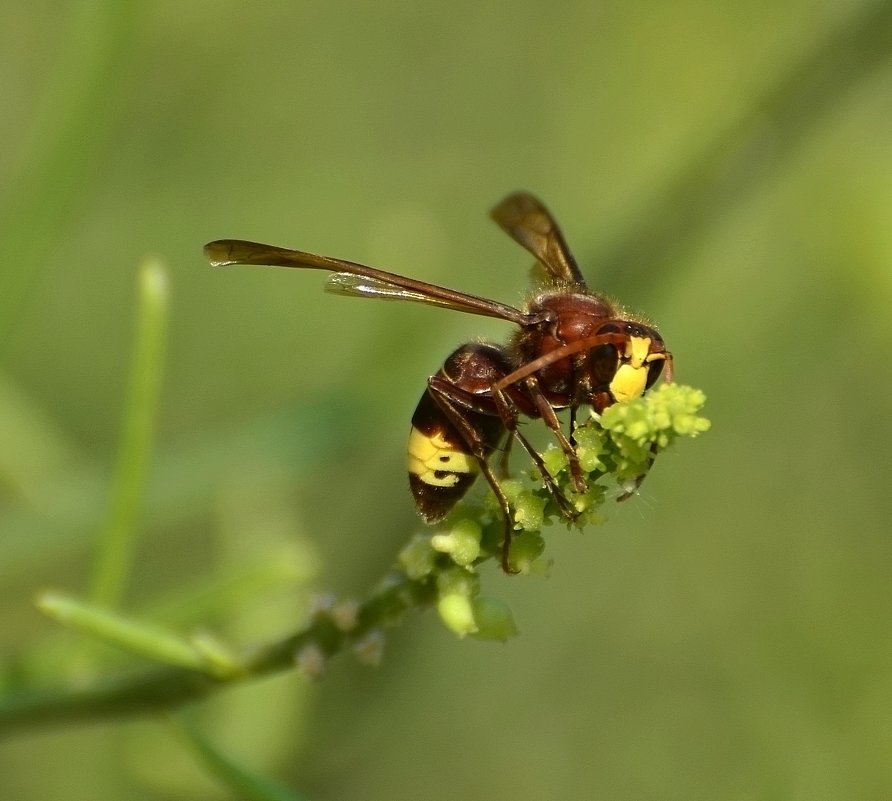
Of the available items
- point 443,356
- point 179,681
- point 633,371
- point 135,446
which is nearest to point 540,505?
point 633,371

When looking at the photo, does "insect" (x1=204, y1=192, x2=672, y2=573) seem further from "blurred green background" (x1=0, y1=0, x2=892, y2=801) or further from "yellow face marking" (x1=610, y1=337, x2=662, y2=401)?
"blurred green background" (x1=0, y1=0, x2=892, y2=801)

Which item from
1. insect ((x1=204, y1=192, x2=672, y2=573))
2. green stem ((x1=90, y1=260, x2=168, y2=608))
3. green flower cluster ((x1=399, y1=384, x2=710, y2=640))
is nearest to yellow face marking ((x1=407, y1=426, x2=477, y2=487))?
insect ((x1=204, y1=192, x2=672, y2=573))

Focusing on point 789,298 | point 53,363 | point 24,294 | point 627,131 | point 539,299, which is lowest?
point 53,363

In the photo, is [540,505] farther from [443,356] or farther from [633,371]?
[443,356]

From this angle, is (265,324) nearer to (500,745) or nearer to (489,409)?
(500,745)

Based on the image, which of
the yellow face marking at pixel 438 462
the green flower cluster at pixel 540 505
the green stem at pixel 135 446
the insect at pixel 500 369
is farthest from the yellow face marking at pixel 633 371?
the green stem at pixel 135 446

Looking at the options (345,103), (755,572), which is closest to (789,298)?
(755,572)

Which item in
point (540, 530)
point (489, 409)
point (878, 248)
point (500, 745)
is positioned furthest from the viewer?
point (500, 745)
